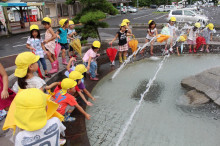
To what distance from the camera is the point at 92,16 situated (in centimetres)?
850

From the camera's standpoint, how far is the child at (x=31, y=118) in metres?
1.71

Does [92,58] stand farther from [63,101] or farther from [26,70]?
[26,70]

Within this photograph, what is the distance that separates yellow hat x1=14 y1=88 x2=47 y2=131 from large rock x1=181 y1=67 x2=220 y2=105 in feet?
11.5

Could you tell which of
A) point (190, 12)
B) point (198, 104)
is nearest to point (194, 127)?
point (198, 104)

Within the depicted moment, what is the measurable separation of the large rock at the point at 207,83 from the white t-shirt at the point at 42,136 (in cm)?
329

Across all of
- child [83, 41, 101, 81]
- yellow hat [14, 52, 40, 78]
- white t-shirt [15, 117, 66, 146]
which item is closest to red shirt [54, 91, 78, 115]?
yellow hat [14, 52, 40, 78]

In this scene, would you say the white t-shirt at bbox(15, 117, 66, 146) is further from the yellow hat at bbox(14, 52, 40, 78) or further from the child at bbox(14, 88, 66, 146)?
the yellow hat at bbox(14, 52, 40, 78)

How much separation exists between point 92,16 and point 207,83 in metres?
5.95

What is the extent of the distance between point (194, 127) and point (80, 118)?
2.10 metres

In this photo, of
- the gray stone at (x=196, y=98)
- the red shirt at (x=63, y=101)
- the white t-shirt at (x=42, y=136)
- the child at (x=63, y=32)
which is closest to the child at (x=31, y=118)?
the white t-shirt at (x=42, y=136)

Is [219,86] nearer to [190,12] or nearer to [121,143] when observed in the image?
[121,143]

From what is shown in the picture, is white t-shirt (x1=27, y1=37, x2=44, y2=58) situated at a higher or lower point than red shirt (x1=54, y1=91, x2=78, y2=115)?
higher

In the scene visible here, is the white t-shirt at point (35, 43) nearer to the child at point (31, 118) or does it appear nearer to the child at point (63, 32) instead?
the child at point (63, 32)

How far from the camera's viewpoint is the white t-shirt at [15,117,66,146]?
Answer: 6.10ft
